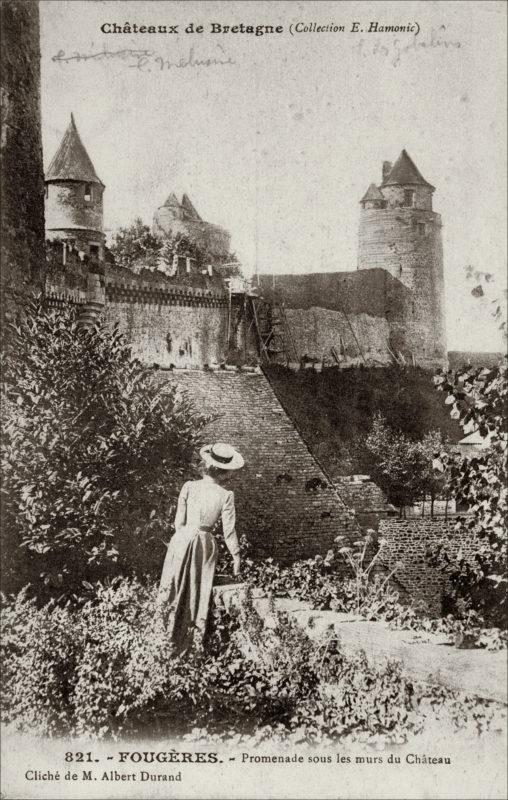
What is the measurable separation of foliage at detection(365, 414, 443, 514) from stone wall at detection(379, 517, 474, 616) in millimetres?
991

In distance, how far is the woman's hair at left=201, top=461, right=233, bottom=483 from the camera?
6.24 metres

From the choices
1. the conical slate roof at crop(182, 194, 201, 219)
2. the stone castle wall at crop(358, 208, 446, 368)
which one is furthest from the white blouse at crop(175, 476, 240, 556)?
the stone castle wall at crop(358, 208, 446, 368)

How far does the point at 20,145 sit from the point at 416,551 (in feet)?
24.6

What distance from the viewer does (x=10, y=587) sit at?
22.3ft

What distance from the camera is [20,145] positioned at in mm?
8109

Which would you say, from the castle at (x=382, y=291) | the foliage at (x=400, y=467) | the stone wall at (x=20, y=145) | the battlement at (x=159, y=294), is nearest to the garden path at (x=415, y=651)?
the stone wall at (x=20, y=145)

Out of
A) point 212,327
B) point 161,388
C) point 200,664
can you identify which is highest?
point 212,327

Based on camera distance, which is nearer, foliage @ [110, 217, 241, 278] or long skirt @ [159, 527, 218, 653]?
long skirt @ [159, 527, 218, 653]

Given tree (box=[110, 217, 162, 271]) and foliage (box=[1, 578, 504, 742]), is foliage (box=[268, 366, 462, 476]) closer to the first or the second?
foliage (box=[1, 578, 504, 742])

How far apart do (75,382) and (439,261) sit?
24.8 meters

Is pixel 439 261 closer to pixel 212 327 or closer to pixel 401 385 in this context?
pixel 212 327

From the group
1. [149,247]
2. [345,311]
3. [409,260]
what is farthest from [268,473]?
[149,247]

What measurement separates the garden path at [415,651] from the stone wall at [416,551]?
292cm

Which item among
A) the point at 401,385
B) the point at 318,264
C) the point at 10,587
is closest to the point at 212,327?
the point at 401,385
